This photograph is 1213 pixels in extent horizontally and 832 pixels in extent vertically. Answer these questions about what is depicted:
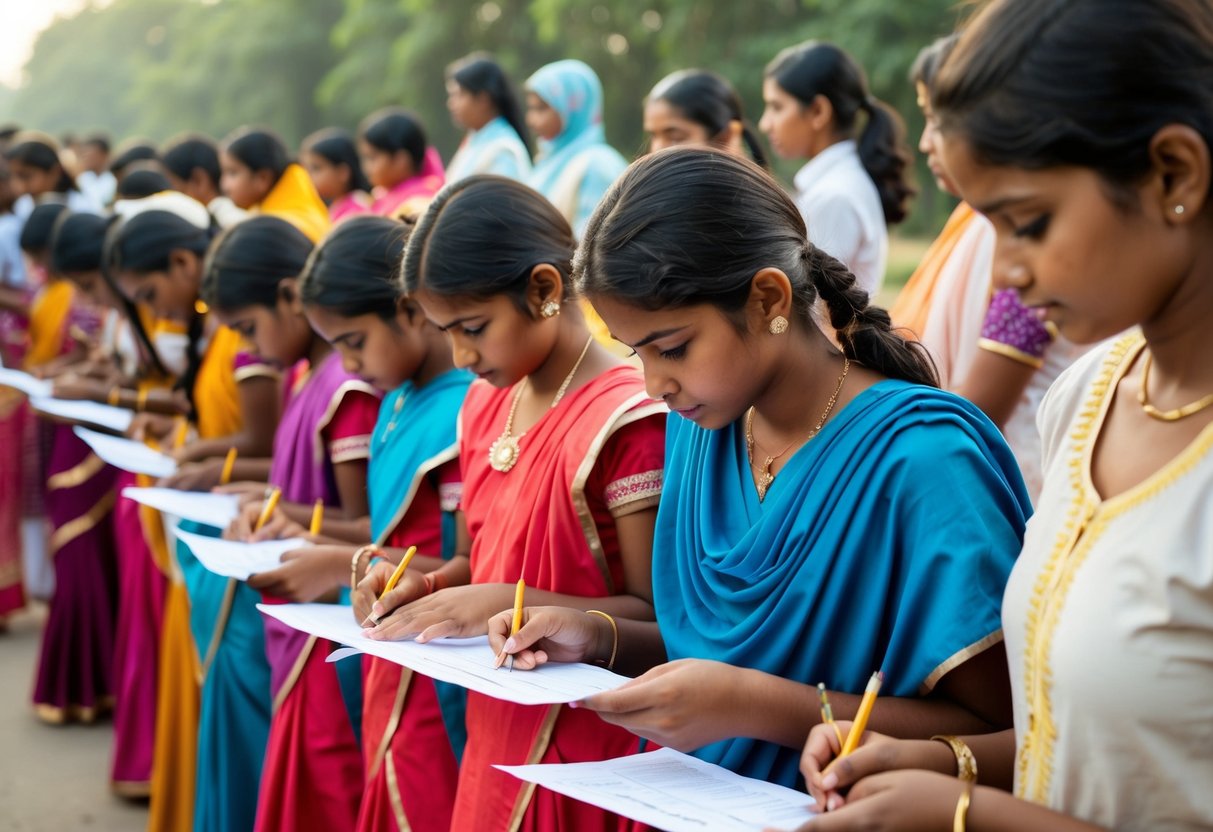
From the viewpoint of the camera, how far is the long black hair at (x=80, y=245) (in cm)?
481

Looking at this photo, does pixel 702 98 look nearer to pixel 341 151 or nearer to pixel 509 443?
pixel 509 443

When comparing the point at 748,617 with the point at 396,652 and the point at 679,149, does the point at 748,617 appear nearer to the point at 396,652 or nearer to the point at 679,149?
the point at 396,652

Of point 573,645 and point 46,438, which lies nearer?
point 573,645

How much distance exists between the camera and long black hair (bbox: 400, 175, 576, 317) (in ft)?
6.92

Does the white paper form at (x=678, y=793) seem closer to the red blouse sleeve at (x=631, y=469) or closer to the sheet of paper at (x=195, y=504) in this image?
the red blouse sleeve at (x=631, y=469)

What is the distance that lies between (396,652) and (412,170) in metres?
4.55

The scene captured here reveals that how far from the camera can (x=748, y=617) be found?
5.21 feet

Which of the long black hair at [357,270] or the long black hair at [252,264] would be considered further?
the long black hair at [252,264]

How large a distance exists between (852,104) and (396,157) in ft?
9.17

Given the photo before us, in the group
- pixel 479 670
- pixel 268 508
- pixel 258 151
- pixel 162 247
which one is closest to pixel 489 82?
pixel 258 151

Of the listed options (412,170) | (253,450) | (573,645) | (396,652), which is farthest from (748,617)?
(412,170)

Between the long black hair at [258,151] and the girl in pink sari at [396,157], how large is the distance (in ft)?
1.67

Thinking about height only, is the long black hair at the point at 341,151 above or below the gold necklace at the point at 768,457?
above

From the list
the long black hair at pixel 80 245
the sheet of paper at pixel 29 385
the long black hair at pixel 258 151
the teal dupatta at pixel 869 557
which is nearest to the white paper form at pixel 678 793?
the teal dupatta at pixel 869 557
